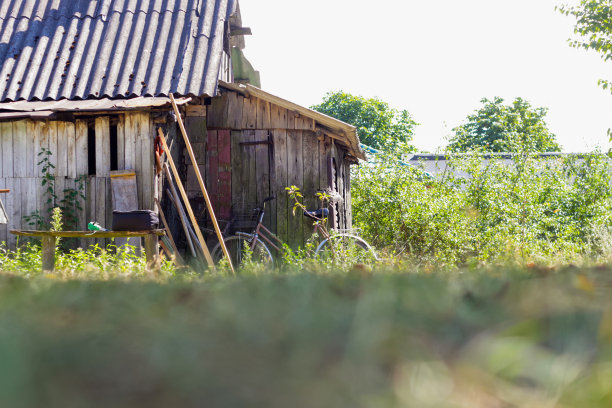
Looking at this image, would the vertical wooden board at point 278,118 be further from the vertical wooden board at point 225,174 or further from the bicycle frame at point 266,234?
the bicycle frame at point 266,234

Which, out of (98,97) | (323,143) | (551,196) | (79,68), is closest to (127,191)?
(98,97)

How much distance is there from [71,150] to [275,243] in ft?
11.7

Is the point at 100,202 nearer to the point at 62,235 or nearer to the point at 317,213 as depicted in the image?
the point at 62,235

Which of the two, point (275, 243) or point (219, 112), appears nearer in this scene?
point (275, 243)

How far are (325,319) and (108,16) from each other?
11472 millimetres

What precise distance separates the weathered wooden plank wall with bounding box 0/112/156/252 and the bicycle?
Answer: 6.43 ft

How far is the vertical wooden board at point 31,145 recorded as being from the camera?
858 cm

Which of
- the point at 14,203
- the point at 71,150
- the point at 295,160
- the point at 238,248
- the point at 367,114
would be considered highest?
the point at 367,114

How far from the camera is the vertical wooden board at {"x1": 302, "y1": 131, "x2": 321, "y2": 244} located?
9.79 m

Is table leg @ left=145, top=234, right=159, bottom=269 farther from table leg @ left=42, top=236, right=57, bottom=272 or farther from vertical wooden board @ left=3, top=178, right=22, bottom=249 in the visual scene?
vertical wooden board @ left=3, top=178, right=22, bottom=249

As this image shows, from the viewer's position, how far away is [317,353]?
745mm

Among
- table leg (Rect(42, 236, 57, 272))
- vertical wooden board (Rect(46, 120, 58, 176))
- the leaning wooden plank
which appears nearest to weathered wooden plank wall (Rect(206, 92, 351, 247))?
vertical wooden board (Rect(46, 120, 58, 176))

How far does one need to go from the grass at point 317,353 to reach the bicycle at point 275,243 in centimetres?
669

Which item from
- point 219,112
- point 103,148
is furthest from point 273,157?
point 103,148
